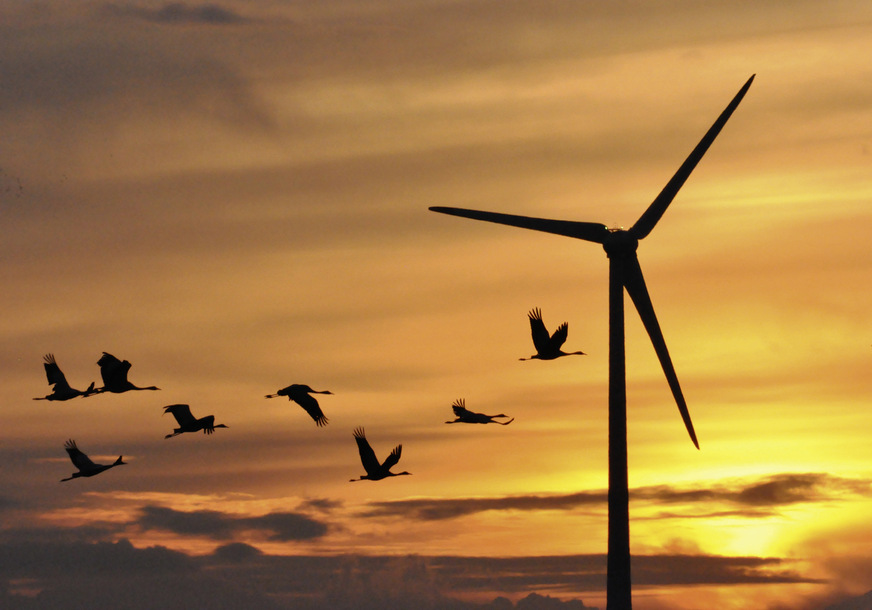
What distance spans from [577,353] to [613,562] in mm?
13504

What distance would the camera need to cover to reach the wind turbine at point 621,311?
558 ft

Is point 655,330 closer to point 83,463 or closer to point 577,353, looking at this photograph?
point 577,353

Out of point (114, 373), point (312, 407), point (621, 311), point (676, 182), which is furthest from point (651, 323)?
point (114, 373)

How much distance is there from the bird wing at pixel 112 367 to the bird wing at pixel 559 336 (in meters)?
26.6

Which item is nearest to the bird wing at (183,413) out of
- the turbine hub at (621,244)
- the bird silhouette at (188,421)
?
the bird silhouette at (188,421)

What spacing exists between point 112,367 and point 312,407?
41.0 ft

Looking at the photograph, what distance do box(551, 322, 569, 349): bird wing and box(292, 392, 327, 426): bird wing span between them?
15725 millimetres

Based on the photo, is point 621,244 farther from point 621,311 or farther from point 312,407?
point 312,407

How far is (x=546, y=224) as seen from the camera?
17188cm

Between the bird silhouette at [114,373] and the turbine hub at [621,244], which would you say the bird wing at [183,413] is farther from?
the turbine hub at [621,244]

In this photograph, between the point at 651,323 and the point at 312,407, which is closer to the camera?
the point at 312,407

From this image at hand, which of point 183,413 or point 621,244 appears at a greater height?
point 621,244

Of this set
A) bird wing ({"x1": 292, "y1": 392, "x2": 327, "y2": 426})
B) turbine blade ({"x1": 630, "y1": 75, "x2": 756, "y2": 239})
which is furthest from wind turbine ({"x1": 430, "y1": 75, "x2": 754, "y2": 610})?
bird wing ({"x1": 292, "y1": 392, "x2": 327, "y2": 426})

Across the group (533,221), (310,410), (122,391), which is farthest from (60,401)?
(533,221)
